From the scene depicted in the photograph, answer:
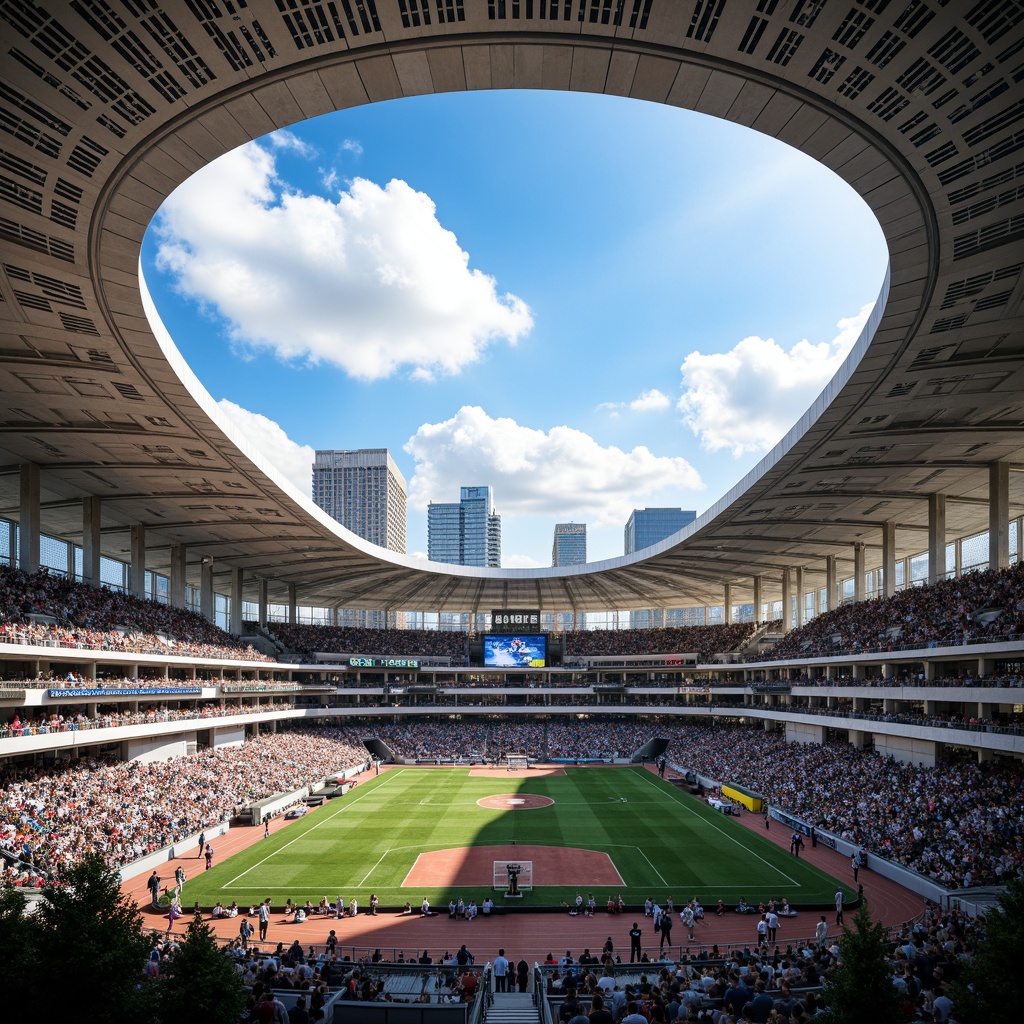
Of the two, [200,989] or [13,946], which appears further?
[13,946]

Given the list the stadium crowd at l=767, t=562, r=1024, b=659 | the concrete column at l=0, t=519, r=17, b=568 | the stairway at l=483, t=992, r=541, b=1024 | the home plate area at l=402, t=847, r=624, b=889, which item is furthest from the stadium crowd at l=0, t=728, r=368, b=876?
the stadium crowd at l=767, t=562, r=1024, b=659

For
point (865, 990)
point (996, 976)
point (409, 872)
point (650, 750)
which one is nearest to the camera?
point (865, 990)

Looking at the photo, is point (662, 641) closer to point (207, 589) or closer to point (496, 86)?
point (207, 589)

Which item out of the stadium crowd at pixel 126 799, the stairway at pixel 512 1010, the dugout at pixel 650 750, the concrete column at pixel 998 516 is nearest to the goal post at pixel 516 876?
the stairway at pixel 512 1010

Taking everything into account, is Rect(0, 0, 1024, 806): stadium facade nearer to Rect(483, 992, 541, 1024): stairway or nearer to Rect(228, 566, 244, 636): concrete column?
Rect(228, 566, 244, 636): concrete column

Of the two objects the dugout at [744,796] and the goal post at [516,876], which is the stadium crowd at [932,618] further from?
the goal post at [516,876]

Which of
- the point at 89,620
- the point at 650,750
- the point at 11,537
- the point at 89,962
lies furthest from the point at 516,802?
the point at 89,962

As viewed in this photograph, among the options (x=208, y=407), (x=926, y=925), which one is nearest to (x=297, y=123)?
(x=208, y=407)
